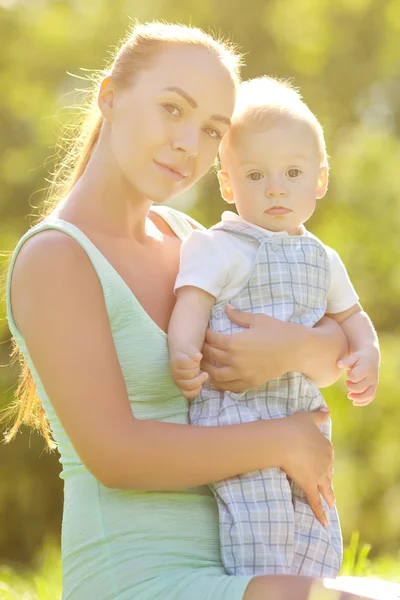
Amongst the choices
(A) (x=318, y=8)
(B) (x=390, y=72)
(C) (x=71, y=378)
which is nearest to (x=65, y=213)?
(C) (x=71, y=378)

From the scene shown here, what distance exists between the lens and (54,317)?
75.4 inches

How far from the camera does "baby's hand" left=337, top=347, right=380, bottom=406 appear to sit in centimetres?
224

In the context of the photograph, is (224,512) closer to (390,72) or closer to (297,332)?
(297,332)

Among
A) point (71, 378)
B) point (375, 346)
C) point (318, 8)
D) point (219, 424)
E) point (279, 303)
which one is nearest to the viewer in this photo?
point (71, 378)

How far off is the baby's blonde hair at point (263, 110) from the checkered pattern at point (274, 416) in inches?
9.0

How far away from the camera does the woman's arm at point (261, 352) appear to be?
2037mm

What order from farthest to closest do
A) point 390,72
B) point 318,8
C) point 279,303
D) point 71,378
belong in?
point 390,72
point 318,8
point 279,303
point 71,378

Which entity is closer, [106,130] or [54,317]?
[54,317]

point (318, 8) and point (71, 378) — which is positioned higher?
point (318, 8)

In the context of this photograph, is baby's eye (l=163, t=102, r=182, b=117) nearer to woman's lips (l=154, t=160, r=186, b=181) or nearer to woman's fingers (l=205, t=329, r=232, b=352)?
woman's lips (l=154, t=160, r=186, b=181)

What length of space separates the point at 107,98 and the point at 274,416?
0.84 metres

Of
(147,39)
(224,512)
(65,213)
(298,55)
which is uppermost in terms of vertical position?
(298,55)

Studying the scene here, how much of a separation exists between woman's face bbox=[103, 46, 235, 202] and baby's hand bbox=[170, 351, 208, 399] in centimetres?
40

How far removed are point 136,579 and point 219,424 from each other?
0.36 m
